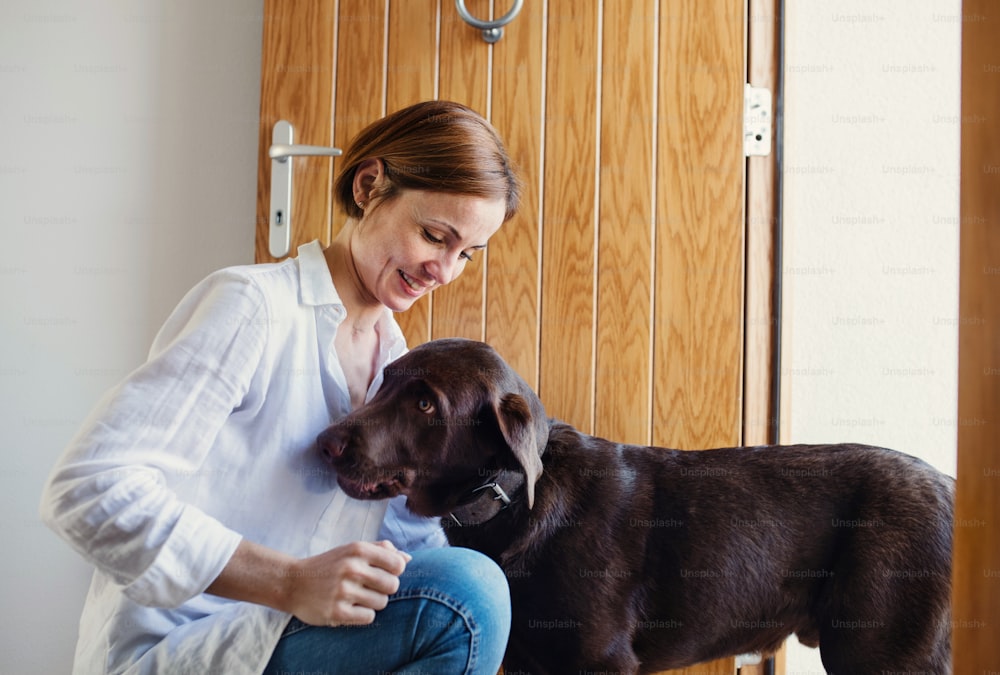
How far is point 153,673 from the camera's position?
1.04m

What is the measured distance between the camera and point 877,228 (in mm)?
2037

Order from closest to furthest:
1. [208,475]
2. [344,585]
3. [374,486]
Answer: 1. [344,585]
2. [208,475]
3. [374,486]

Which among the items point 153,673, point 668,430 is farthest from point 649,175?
point 153,673

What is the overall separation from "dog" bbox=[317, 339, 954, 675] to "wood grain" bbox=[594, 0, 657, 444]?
0.30m

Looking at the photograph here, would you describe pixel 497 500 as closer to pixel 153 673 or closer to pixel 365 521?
pixel 365 521

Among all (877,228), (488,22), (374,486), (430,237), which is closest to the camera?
(374,486)

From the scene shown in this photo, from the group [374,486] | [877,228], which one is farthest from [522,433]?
[877,228]

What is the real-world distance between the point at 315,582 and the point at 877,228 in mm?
1716

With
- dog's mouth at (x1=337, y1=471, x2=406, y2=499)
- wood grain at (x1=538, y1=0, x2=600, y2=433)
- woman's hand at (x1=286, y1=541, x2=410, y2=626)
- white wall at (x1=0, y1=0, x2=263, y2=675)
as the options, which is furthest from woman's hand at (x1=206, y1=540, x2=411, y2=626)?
white wall at (x1=0, y1=0, x2=263, y2=675)

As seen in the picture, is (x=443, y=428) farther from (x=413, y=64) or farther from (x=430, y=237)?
(x=413, y=64)

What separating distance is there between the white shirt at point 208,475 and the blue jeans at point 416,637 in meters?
0.04

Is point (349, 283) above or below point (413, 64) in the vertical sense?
below

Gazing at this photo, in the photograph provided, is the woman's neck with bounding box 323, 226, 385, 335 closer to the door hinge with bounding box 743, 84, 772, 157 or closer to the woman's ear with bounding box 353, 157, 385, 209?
the woman's ear with bounding box 353, 157, 385, 209

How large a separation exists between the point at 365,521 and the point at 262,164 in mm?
972
